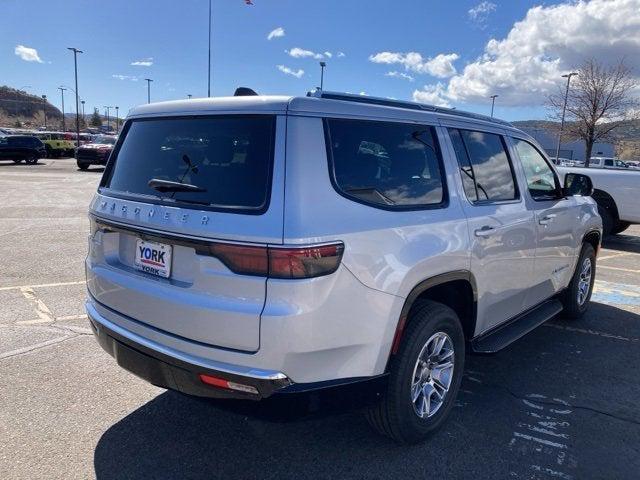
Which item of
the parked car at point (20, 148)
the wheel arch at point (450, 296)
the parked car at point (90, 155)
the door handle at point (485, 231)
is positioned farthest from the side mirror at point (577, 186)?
the parked car at point (20, 148)

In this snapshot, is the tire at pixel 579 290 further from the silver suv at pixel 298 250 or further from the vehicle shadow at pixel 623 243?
the vehicle shadow at pixel 623 243

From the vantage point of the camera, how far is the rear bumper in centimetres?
235

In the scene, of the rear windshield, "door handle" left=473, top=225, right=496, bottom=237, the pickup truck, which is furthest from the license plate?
the pickup truck

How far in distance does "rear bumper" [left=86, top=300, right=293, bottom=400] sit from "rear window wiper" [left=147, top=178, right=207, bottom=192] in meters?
0.80

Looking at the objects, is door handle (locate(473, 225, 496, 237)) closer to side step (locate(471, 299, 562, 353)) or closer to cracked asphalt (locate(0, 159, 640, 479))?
side step (locate(471, 299, 562, 353))

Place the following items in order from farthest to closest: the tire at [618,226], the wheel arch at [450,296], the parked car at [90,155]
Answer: the parked car at [90,155] < the tire at [618,226] < the wheel arch at [450,296]

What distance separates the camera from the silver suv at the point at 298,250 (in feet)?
7.61

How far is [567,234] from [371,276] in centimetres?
307

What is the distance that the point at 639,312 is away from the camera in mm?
5949

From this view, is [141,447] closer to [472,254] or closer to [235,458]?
[235,458]

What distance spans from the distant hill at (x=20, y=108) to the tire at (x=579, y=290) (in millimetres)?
131116

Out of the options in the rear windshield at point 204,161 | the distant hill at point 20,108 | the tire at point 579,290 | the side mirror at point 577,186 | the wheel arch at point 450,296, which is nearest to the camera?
the rear windshield at point 204,161

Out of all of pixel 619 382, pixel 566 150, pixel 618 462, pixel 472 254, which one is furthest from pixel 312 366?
pixel 566 150

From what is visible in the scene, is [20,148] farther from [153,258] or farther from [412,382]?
[412,382]
